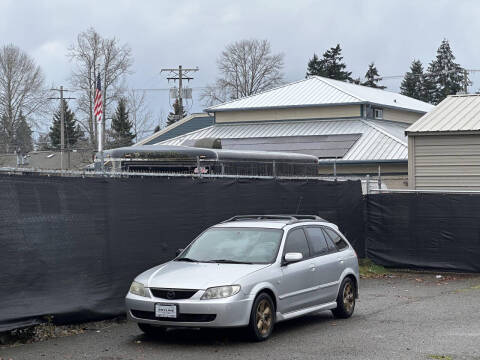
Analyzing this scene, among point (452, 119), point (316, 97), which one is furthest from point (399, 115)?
point (452, 119)

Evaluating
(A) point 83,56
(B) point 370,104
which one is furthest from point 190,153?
(A) point 83,56

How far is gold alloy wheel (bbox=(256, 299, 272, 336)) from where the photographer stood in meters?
9.82

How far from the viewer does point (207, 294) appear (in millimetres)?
9453

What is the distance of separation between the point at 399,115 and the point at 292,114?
663 cm

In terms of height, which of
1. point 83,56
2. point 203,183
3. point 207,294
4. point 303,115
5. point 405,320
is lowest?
point 405,320

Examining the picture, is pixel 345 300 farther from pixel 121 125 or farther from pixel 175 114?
pixel 175 114

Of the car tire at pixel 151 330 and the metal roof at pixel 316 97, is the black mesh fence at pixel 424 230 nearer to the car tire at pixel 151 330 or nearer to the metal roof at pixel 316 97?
the car tire at pixel 151 330

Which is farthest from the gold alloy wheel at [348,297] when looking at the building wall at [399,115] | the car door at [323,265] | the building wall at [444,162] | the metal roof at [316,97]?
the building wall at [399,115]

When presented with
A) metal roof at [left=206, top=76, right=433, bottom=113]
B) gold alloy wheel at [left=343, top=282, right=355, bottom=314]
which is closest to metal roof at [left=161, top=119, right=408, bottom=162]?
metal roof at [left=206, top=76, right=433, bottom=113]

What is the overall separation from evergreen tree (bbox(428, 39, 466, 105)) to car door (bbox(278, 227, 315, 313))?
7404cm

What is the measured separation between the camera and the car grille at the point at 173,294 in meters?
9.52

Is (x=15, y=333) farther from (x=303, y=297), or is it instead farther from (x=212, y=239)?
(x=303, y=297)

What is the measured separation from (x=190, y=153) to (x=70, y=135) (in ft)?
185

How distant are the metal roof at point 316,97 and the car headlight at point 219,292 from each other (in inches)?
1194
